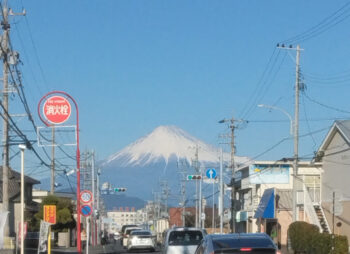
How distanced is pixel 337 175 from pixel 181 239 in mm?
20803

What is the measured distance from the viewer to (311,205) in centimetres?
4769

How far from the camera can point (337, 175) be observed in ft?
150

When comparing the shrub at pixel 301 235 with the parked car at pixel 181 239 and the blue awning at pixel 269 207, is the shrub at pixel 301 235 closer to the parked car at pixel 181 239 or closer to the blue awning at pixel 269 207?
the parked car at pixel 181 239

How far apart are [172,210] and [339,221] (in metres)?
107

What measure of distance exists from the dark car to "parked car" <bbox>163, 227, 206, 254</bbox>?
1167 centimetres

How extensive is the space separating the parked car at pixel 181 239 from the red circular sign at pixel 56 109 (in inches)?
464

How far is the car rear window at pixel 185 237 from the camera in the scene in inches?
1073

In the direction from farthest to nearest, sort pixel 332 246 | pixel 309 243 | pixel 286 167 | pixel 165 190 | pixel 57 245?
pixel 165 190 → pixel 286 167 → pixel 57 245 → pixel 309 243 → pixel 332 246

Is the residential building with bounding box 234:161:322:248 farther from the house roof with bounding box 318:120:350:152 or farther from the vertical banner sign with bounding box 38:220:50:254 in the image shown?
the vertical banner sign with bounding box 38:220:50:254

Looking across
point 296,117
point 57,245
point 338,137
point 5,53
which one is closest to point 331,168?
point 338,137

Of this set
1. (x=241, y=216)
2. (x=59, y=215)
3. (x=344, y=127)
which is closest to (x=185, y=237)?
(x=344, y=127)

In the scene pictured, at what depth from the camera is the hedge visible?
101ft

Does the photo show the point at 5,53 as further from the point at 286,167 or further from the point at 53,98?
the point at 286,167

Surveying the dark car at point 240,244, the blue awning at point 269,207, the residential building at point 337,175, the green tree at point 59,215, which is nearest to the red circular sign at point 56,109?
the residential building at point 337,175
